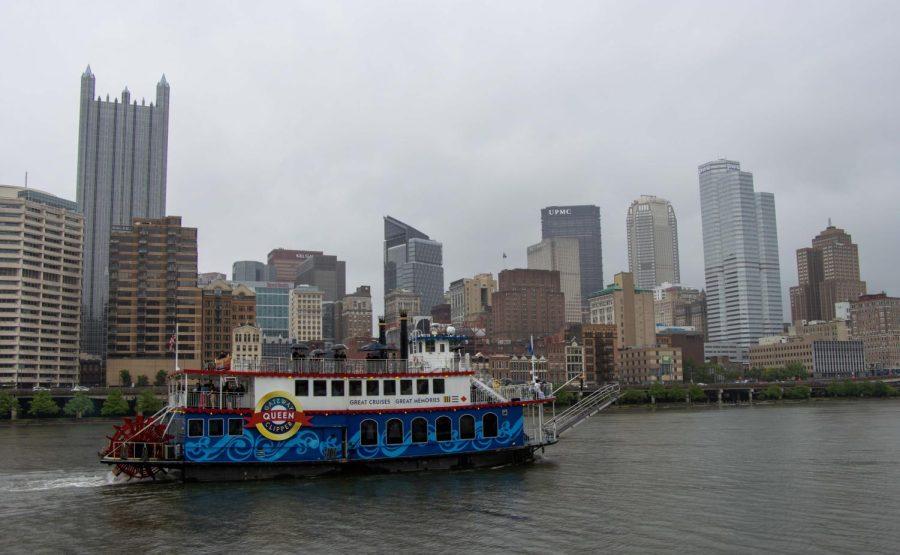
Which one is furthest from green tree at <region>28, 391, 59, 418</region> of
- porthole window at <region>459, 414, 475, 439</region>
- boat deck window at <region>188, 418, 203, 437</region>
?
porthole window at <region>459, 414, 475, 439</region>

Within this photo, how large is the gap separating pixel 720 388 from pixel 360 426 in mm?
138438

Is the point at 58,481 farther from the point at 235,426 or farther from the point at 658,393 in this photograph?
the point at 658,393

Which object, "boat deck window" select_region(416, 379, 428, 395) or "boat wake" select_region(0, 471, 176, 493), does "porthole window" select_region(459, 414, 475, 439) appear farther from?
"boat wake" select_region(0, 471, 176, 493)

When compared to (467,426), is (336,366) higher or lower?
higher

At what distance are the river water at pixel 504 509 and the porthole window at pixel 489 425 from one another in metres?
2.28

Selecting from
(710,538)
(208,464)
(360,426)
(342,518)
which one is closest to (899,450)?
(710,538)

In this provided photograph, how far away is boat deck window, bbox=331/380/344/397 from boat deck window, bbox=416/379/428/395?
4.21 metres

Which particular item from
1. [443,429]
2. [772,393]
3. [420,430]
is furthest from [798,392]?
[420,430]

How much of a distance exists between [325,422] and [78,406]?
3650 inches

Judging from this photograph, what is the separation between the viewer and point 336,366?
144 feet

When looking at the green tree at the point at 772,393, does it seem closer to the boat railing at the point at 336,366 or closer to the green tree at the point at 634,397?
the green tree at the point at 634,397

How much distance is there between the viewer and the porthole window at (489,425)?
45.8 metres

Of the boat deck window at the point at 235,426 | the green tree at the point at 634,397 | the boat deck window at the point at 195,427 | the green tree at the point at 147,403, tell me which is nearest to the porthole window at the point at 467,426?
the boat deck window at the point at 235,426

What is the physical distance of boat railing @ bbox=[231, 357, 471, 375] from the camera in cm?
4247
